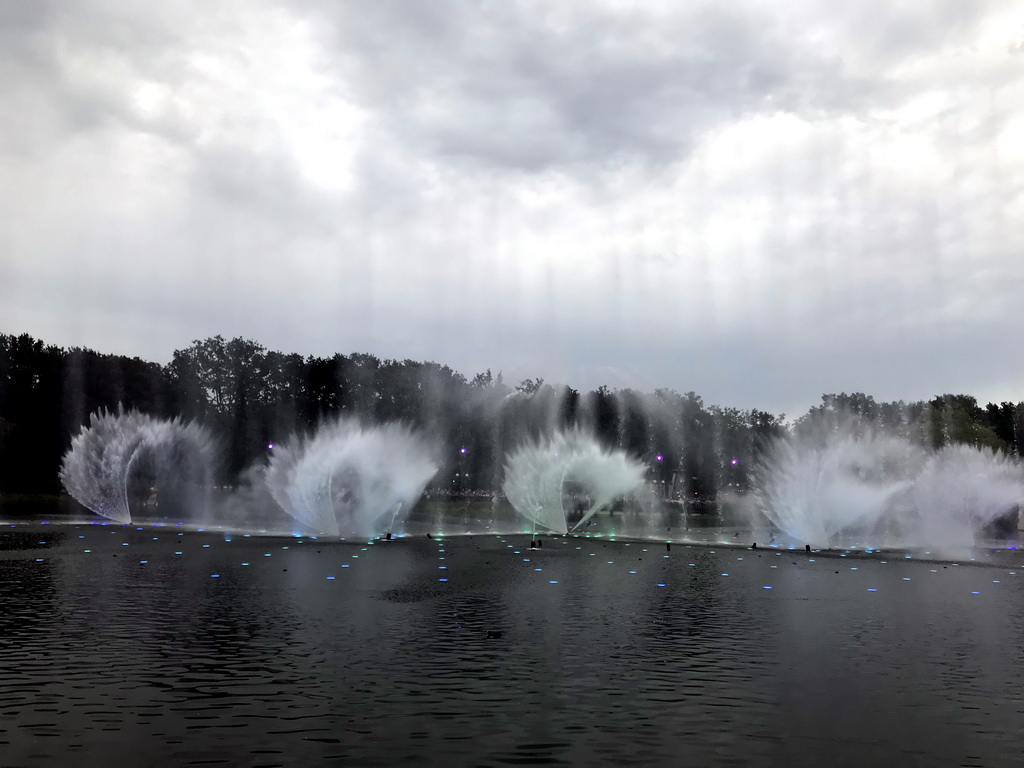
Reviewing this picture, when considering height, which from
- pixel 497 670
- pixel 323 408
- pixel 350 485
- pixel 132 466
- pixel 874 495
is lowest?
pixel 497 670

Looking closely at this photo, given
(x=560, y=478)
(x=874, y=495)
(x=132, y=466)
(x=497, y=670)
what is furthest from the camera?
(x=132, y=466)

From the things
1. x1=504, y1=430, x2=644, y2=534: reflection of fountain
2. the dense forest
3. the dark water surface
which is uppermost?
the dense forest

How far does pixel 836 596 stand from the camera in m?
31.1

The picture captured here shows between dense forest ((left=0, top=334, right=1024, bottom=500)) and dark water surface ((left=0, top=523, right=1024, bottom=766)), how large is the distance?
271 feet

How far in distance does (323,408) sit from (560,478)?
5802 centimetres

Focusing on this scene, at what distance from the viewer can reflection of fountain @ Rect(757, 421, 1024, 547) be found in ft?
203

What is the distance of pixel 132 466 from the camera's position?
8719 centimetres

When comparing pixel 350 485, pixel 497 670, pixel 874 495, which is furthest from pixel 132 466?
pixel 497 670

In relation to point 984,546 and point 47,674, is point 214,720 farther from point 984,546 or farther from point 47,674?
point 984,546

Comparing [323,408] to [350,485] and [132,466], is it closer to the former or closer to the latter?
[132,466]

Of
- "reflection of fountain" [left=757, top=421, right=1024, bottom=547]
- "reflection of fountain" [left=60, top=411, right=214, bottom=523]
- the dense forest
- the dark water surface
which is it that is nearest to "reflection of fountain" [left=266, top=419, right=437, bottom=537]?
"reflection of fountain" [left=60, top=411, right=214, bottom=523]

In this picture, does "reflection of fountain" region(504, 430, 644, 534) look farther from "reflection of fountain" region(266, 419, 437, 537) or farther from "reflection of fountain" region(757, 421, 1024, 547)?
"reflection of fountain" region(757, 421, 1024, 547)

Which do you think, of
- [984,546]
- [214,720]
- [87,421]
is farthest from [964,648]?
[87,421]

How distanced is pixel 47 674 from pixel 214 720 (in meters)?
4.74
